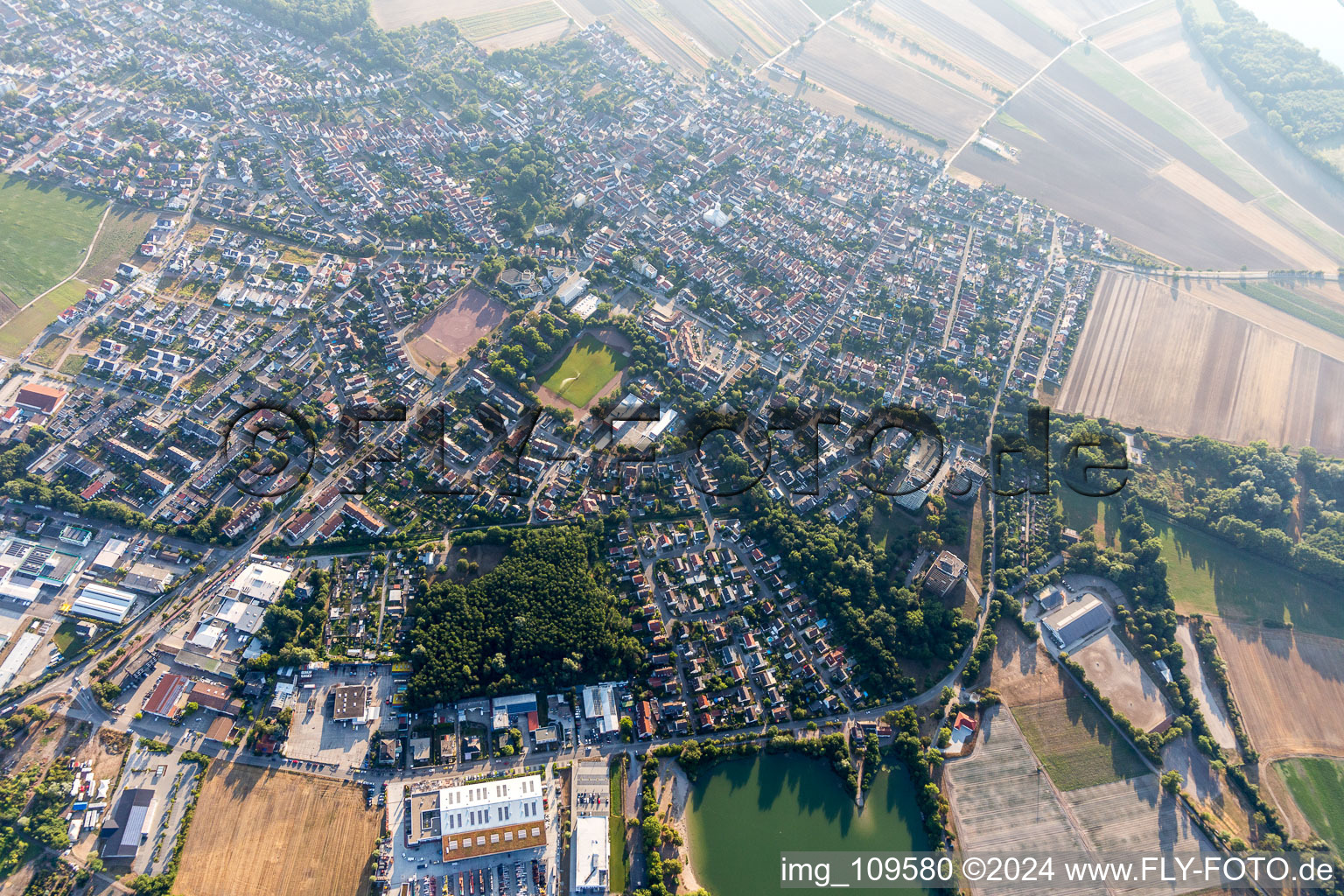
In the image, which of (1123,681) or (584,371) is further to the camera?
(584,371)

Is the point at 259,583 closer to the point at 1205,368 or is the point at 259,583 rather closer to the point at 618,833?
the point at 618,833

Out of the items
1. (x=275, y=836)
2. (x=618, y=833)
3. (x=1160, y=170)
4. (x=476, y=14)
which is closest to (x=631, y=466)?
(x=618, y=833)

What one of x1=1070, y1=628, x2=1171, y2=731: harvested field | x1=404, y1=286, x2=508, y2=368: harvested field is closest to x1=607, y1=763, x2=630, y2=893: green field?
x1=1070, y1=628, x2=1171, y2=731: harvested field

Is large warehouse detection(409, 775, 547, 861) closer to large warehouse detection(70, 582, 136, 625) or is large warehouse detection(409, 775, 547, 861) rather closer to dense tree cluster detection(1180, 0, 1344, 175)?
large warehouse detection(70, 582, 136, 625)

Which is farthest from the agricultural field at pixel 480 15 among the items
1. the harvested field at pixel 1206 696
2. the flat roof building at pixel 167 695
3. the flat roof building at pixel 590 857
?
the harvested field at pixel 1206 696

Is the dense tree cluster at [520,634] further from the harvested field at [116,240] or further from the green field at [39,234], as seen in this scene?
the green field at [39,234]

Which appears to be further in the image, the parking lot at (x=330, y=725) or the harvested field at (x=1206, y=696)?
the harvested field at (x=1206, y=696)
